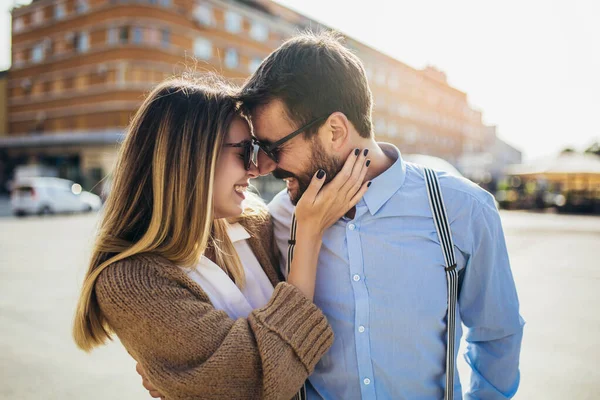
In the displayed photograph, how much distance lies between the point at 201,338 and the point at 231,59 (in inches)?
1408

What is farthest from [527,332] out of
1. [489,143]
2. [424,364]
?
[489,143]

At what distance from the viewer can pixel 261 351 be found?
60.1 inches

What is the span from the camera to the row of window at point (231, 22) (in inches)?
1276

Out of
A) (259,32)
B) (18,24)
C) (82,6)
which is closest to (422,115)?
(259,32)

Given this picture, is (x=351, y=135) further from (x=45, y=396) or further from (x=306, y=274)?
(x=45, y=396)

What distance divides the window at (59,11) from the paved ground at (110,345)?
103ft

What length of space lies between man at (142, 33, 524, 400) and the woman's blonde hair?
27 centimetres

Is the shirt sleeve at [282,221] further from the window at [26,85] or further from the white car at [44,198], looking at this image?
the window at [26,85]

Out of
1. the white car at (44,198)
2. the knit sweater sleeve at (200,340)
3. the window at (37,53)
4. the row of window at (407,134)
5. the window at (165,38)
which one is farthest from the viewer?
the row of window at (407,134)

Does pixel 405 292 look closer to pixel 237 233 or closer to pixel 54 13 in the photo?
pixel 237 233

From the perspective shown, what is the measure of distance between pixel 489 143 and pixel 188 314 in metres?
81.6

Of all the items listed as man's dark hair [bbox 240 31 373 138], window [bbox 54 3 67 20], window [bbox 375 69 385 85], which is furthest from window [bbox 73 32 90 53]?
man's dark hair [bbox 240 31 373 138]

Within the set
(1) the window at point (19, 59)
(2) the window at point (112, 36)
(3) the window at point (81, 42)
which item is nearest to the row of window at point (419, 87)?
(2) the window at point (112, 36)

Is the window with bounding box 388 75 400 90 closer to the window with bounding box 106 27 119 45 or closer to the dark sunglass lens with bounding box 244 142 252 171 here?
the window with bounding box 106 27 119 45
